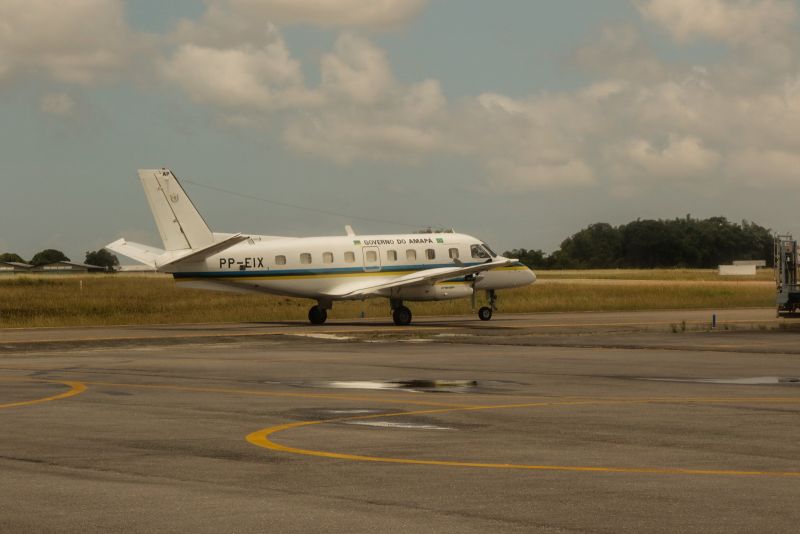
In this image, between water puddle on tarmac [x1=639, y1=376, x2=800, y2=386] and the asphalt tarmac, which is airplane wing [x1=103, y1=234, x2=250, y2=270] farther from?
water puddle on tarmac [x1=639, y1=376, x2=800, y2=386]

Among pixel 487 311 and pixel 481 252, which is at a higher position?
pixel 481 252

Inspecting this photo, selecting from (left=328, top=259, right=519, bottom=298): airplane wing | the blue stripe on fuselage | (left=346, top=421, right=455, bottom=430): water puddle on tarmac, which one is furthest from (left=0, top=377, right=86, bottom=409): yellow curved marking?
(left=328, top=259, right=519, bottom=298): airplane wing

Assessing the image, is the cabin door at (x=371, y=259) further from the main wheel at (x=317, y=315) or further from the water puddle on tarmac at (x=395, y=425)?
the water puddle on tarmac at (x=395, y=425)

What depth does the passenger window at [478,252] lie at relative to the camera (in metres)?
51.7

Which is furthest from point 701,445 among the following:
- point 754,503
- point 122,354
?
point 122,354

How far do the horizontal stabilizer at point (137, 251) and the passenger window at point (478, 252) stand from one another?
41.3 ft

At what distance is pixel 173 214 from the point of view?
158 feet

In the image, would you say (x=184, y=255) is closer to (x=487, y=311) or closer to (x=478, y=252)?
(x=478, y=252)

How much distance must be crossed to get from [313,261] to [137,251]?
7.17 m

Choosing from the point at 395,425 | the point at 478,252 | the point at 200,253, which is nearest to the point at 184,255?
the point at 200,253

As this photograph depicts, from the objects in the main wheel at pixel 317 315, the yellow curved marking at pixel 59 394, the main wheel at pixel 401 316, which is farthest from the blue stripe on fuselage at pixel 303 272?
the yellow curved marking at pixel 59 394

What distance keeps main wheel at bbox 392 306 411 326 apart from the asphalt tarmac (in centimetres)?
1529

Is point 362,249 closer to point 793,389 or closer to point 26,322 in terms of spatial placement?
point 26,322

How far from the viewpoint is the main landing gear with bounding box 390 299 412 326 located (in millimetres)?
49812
